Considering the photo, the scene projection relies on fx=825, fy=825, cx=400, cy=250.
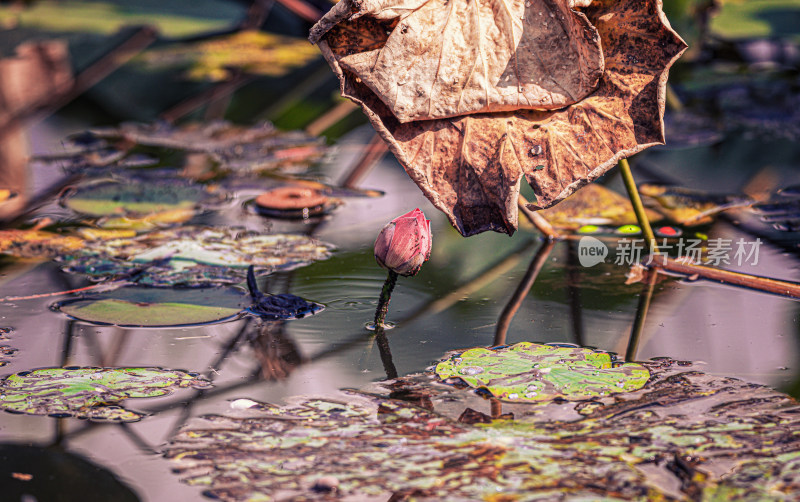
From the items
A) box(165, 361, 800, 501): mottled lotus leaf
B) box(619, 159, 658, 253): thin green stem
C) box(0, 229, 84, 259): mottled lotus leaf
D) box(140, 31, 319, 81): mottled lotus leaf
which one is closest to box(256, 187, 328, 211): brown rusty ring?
box(0, 229, 84, 259): mottled lotus leaf

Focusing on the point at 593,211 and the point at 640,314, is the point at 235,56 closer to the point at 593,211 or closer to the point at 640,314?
the point at 593,211

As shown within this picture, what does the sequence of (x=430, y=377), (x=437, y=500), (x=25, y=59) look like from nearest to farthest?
(x=437, y=500)
(x=430, y=377)
(x=25, y=59)

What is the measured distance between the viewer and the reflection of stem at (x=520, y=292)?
191 cm

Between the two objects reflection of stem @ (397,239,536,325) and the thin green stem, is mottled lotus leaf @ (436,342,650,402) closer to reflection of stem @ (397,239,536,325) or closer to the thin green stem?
reflection of stem @ (397,239,536,325)

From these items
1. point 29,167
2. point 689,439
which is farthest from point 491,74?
point 29,167

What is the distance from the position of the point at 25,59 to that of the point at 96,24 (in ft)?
2.62

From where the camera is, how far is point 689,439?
1417 millimetres

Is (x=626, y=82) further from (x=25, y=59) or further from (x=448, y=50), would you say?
(x=25, y=59)

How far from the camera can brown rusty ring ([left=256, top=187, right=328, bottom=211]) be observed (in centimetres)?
280

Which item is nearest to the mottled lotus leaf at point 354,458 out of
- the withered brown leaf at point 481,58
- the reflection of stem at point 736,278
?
the withered brown leaf at point 481,58

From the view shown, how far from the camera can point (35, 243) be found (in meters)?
2.52

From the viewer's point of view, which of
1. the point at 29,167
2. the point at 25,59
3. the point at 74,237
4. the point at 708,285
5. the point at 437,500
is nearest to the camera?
the point at 437,500

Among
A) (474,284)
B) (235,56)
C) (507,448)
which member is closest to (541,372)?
(507,448)

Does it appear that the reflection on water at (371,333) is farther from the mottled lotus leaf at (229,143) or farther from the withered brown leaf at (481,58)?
the mottled lotus leaf at (229,143)
